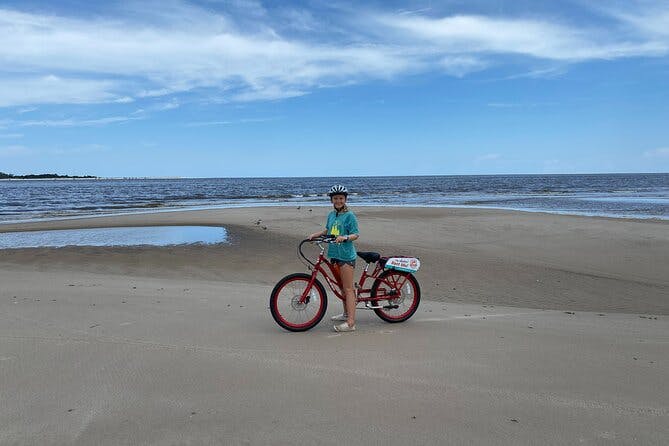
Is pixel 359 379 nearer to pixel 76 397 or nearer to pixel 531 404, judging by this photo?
pixel 531 404

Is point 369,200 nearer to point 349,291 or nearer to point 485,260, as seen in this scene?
point 485,260

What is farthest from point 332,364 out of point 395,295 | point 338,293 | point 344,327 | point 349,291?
point 395,295

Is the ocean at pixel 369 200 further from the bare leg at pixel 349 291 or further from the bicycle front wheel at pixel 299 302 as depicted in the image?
the bicycle front wheel at pixel 299 302

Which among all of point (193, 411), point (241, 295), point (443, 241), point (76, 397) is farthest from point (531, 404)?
point (443, 241)

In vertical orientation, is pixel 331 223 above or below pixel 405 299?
above

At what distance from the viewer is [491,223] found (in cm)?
2155

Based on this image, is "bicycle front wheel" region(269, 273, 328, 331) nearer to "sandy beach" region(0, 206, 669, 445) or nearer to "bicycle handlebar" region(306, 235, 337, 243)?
"sandy beach" region(0, 206, 669, 445)

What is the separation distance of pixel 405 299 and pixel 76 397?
4.09 metres

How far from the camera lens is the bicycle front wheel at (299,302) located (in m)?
6.45

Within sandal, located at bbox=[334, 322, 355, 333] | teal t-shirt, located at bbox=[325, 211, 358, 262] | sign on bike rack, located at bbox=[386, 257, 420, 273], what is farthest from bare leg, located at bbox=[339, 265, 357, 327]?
sign on bike rack, located at bbox=[386, 257, 420, 273]

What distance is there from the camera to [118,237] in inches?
703

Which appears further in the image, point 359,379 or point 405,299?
point 405,299

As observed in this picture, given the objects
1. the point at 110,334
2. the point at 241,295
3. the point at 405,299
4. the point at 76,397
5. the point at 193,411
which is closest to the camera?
the point at 193,411

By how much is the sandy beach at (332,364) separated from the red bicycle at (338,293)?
22cm
